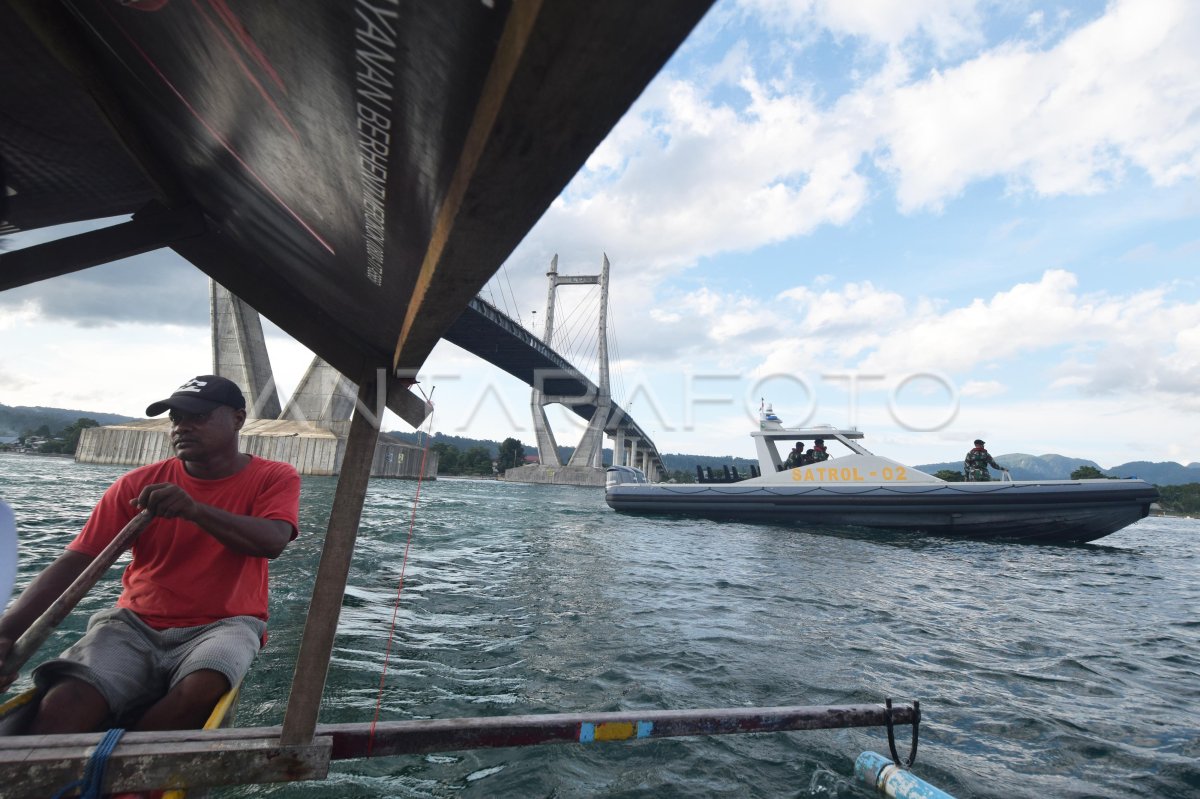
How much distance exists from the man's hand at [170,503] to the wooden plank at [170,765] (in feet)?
2.06

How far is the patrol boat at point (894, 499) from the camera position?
461 inches

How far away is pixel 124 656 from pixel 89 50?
183 cm

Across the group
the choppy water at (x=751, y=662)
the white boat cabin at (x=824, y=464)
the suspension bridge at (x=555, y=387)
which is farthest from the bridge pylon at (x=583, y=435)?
the choppy water at (x=751, y=662)

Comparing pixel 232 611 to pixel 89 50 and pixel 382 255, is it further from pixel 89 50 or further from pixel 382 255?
pixel 89 50

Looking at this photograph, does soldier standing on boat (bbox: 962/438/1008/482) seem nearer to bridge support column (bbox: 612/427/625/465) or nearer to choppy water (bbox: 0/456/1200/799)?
choppy water (bbox: 0/456/1200/799)

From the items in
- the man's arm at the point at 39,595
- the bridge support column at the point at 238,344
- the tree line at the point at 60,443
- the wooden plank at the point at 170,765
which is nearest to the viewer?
the wooden plank at the point at 170,765

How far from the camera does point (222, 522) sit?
1.91 metres

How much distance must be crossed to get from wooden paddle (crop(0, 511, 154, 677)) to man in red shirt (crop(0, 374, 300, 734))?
0.05 metres

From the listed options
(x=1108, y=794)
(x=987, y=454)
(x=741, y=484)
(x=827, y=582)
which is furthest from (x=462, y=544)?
(x=987, y=454)

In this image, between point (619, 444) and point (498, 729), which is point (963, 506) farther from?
point (619, 444)

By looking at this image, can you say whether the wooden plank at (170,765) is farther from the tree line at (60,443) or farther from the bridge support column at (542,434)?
the tree line at (60,443)

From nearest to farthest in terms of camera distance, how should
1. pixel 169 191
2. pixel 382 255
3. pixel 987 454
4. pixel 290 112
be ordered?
pixel 290 112
pixel 382 255
pixel 169 191
pixel 987 454

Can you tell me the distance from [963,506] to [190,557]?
46.0 feet

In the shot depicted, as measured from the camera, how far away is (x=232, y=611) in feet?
6.78
